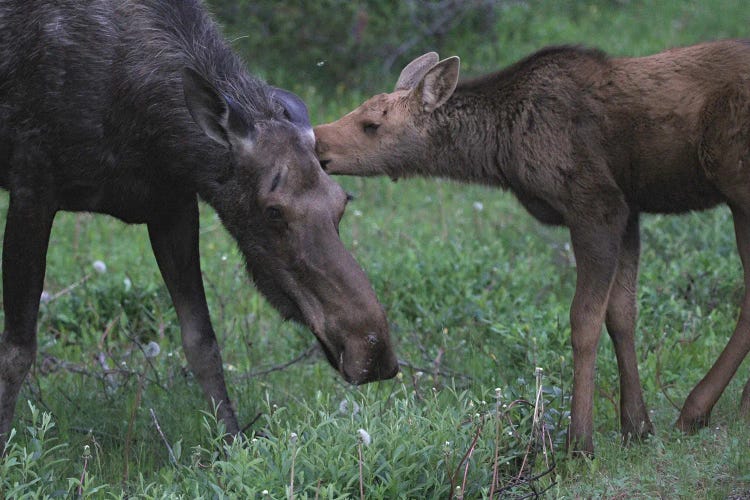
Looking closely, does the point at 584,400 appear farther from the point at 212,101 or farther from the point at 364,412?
A: the point at 212,101

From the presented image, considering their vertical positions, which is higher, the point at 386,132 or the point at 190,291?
the point at 386,132

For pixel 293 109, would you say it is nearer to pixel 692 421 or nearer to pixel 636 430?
pixel 636 430

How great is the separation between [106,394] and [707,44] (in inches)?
138

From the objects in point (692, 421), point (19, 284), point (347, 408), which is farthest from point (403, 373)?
A: point (19, 284)

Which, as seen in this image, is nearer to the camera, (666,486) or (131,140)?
(666,486)

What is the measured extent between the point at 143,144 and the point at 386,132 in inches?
51.6

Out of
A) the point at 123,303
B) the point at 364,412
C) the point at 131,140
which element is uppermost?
the point at 131,140

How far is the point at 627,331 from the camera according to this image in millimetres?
5816

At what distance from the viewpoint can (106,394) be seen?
6.21m

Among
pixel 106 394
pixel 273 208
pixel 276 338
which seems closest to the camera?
pixel 273 208

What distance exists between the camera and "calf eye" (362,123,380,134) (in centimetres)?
616

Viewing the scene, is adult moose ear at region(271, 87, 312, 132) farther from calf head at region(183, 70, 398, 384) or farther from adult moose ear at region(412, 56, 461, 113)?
adult moose ear at region(412, 56, 461, 113)

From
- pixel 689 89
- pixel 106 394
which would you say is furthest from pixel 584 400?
pixel 106 394

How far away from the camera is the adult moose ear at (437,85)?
235 inches
